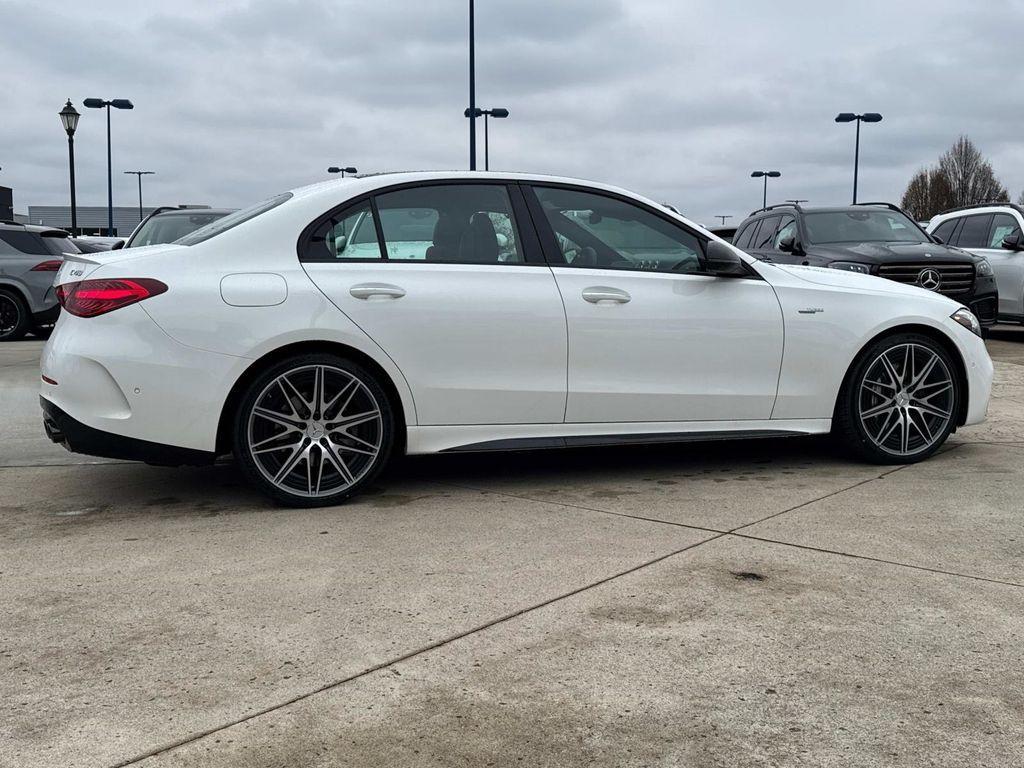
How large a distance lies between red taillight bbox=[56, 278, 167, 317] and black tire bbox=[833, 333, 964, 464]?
142 inches

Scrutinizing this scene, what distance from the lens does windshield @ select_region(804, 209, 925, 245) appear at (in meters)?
12.6

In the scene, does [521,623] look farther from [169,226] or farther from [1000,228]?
[1000,228]

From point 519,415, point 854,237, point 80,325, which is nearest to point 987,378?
point 519,415

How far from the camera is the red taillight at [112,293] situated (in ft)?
16.0

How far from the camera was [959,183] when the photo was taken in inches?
2680

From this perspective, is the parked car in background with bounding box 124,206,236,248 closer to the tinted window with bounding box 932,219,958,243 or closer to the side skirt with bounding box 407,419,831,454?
the side skirt with bounding box 407,419,831,454

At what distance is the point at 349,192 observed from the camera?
5.35 metres

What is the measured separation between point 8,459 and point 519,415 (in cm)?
326

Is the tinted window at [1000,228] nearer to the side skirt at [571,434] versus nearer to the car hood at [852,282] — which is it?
the car hood at [852,282]

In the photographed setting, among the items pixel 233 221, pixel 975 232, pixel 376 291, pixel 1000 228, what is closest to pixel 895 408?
pixel 376 291

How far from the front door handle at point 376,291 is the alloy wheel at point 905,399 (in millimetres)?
2604

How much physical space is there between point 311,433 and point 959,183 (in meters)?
70.0

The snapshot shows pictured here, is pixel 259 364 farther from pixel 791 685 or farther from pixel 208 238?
pixel 791 685

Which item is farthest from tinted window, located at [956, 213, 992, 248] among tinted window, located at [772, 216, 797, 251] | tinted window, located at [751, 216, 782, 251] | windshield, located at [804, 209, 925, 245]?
tinted window, located at [772, 216, 797, 251]
